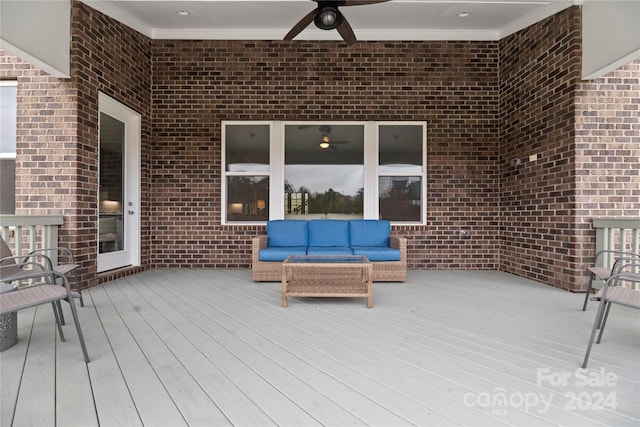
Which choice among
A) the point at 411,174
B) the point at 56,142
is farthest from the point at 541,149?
the point at 56,142

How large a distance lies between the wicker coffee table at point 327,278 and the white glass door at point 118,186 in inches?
113

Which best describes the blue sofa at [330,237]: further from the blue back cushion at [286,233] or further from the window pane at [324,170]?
the window pane at [324,170]

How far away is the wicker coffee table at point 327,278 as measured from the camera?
338cm

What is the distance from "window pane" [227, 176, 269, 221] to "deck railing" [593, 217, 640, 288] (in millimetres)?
4659

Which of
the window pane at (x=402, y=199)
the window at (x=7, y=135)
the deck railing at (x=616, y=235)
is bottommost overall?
the deck railing at (x=616, y=235)

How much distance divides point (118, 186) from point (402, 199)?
15.1ft

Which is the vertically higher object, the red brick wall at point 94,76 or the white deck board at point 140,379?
the red brick wall at point 94,76

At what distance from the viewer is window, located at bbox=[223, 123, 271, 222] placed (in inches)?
224

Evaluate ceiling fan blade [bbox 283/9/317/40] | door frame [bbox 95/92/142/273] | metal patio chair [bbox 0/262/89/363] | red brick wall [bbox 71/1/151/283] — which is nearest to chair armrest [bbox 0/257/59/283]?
metal patio chair [bbox 0/262/89/363]

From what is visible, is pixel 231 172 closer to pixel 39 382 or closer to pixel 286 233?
pixel 286 233

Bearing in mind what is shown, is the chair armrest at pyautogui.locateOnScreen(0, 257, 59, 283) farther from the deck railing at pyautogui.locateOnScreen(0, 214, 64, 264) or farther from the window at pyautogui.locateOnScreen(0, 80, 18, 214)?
the window at pyautogui.locateOnScreen(0, 80, 18, 214)

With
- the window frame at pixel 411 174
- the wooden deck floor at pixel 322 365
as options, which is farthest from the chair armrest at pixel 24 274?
the window frame at pixel 411 174

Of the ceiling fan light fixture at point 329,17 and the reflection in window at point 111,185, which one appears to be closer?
Answer: the ceiling fan light fixture at point 329,17

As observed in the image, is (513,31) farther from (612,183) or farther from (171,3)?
(171,3)
